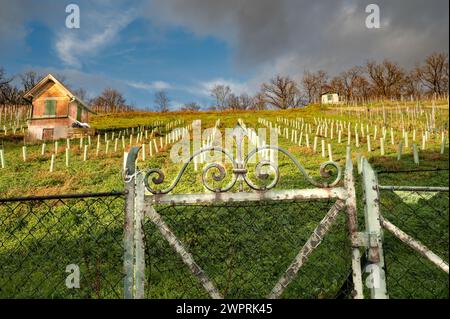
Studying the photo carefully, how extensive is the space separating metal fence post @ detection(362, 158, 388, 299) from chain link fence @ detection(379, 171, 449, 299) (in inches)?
7.2

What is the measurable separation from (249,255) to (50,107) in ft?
92.4

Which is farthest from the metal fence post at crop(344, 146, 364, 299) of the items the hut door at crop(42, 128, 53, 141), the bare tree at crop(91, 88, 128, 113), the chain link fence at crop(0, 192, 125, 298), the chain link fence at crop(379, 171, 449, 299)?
the bare tree at crop(91, 88, 128, 113)

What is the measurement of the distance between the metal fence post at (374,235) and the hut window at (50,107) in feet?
101

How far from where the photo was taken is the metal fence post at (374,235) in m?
2.66

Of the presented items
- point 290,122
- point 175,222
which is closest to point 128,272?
point 175,222

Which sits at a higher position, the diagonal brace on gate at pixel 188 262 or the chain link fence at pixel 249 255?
the diagonal brace on gate at pixel 188 262

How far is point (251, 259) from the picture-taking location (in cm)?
595

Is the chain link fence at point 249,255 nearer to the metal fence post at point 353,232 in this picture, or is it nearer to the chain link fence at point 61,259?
the metal fence post at point 353,232

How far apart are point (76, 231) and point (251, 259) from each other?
434 centimetres

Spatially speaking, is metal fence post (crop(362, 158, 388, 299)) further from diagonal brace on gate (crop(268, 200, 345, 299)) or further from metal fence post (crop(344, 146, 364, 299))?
diagonal brace on gate (crop(268, 200, 345, 299))

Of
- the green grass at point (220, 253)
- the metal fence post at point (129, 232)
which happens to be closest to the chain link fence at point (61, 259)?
the green grass at point (220, 253)

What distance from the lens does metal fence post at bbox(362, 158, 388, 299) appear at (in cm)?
266
